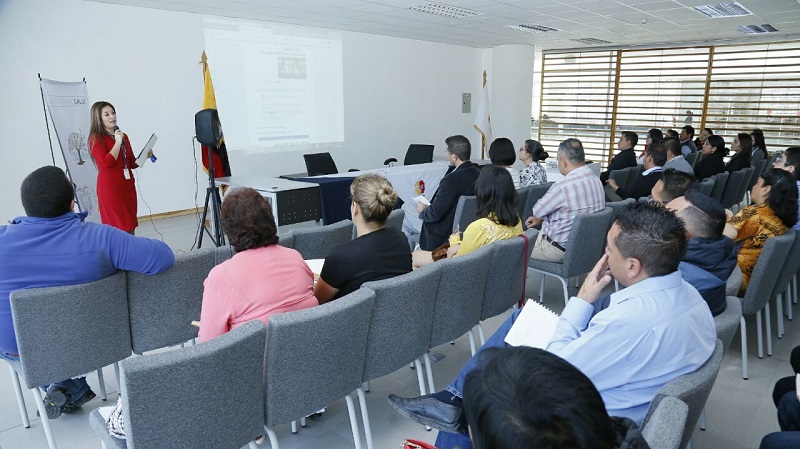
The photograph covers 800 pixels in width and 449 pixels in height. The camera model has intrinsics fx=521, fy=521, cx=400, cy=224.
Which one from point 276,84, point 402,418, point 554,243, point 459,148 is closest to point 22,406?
point 402,418

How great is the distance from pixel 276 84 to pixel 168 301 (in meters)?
6.66

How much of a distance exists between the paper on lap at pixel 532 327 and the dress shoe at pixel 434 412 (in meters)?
0.39

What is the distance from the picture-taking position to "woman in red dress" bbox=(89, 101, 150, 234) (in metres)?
4.73

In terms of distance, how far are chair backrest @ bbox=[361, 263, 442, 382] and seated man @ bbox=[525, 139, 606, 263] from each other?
1742mm

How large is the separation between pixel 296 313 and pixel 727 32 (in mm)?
11144

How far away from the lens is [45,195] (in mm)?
2225

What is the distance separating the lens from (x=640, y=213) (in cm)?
166

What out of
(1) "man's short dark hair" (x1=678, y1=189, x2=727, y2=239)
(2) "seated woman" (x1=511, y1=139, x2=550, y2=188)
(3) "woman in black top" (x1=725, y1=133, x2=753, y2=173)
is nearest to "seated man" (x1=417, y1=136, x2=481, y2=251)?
(2) "seated woman" (x1=511, y1=139, x2=550, y2=188)

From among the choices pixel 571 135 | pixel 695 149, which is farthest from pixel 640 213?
pixel 571 135

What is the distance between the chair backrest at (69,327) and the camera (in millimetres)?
2066

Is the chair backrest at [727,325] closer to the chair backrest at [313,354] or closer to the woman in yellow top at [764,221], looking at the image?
the chair backrest at [313,354]

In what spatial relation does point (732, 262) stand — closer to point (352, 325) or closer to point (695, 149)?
point (352, 325)

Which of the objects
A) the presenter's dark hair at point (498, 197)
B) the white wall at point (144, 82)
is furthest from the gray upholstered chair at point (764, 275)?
the white wall at point (144, 82)

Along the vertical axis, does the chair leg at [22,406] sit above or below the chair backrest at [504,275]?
below
